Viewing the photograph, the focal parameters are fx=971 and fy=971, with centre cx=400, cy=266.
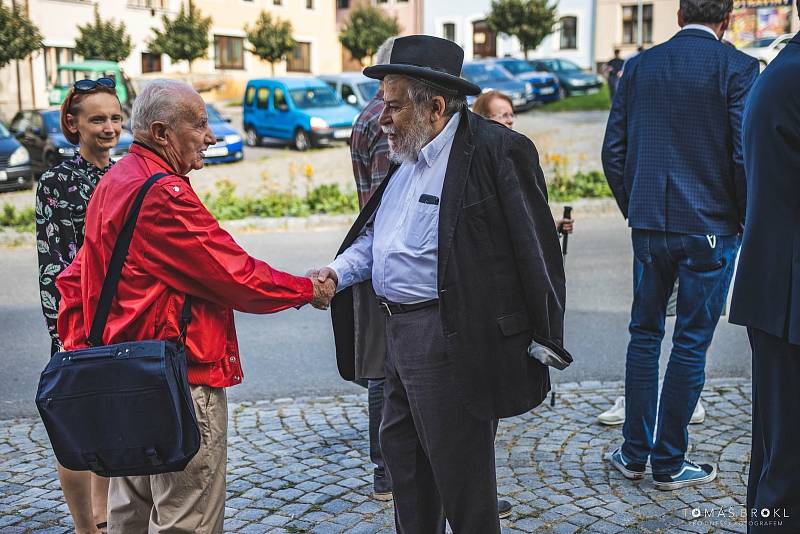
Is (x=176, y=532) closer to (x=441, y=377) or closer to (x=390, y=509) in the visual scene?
(x=441, y=377)

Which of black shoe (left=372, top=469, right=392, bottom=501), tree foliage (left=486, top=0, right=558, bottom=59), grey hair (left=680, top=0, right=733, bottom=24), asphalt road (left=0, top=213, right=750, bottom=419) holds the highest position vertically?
tree foliage (left=486, top=0, right=558, bottom=59)

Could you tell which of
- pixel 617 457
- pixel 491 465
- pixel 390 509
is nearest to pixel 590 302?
pixel 617 457

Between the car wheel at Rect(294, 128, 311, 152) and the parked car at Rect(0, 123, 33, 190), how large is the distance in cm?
765

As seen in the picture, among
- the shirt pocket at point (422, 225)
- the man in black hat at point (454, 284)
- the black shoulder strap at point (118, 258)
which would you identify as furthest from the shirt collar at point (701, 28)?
the black shoulder strap at point (118, 258)

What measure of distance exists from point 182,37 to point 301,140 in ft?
73.4

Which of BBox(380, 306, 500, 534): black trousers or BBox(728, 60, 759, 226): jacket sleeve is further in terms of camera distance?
BBox(728, 60, 759, 226): jacket sleeve

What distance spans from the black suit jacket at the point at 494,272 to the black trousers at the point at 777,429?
0.69m

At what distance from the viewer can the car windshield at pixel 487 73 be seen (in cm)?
3073

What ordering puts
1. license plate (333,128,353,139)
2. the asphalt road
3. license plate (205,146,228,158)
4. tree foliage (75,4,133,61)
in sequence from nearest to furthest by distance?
the asphalt road → license plate (205,146,228,158) → license plate (333,128,353,139) → tree foliage (75,4,133,61)

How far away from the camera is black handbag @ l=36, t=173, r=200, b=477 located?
10.00 ft

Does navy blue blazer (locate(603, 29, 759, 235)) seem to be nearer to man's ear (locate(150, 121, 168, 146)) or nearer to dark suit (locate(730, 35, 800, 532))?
dark suit (locate(730, 35, 800, 532))

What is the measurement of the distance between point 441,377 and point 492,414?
22 cm

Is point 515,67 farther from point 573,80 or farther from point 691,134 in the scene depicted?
point 691,134

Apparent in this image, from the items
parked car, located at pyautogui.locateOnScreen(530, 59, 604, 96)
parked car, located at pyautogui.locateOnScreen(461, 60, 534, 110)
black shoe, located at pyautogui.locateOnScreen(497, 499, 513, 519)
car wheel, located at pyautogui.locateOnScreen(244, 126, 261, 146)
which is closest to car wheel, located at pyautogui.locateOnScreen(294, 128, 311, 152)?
car wheel, located at pyautogui.locateOnScreen(244, 126, 261, 146)
